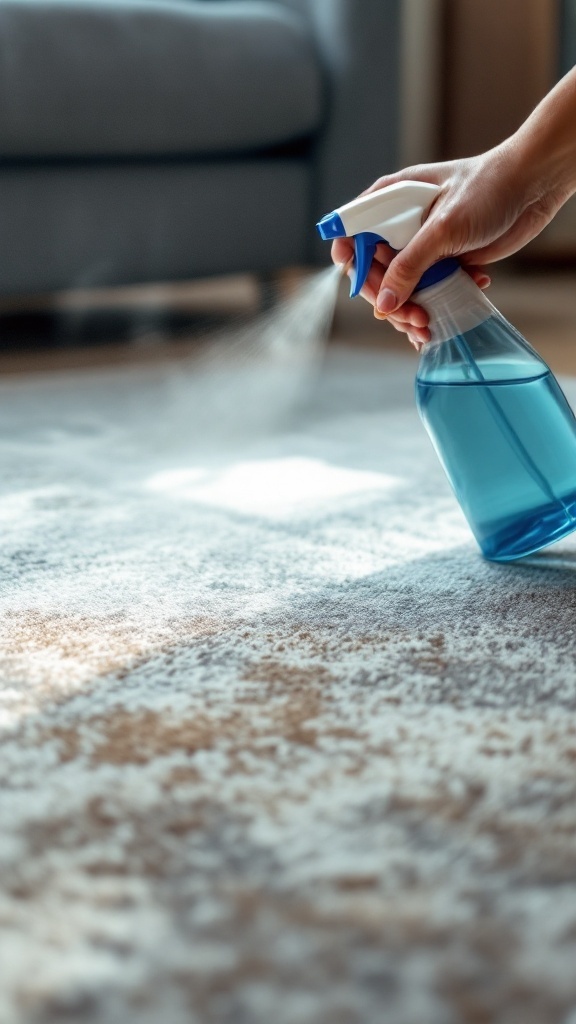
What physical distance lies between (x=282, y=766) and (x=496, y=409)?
346mm

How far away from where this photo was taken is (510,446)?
2.61ft

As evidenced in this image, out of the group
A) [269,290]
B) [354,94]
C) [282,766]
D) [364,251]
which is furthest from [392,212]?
[269,290]

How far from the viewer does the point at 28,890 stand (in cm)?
44

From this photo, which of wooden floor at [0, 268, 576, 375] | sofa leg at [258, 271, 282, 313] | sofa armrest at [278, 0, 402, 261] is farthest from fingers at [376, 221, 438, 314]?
sofa leg at [258, 271, 282, 313]

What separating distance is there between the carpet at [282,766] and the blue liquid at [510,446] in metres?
0.05

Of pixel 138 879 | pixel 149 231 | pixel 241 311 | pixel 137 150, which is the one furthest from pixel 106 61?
pixel 138 879

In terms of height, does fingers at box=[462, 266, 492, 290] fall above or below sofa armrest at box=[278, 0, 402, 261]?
below

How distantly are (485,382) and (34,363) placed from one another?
117 centimetres

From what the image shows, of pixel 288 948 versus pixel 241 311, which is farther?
pixel 241 311

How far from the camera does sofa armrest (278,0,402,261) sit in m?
1.92

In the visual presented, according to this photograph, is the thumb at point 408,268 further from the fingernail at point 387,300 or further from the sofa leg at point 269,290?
the sofa leg at point 269,290

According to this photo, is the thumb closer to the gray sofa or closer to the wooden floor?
the wooden floor

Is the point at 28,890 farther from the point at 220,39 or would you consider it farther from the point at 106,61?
the point at 220,39

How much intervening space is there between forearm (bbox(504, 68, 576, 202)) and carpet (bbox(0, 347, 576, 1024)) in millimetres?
280
